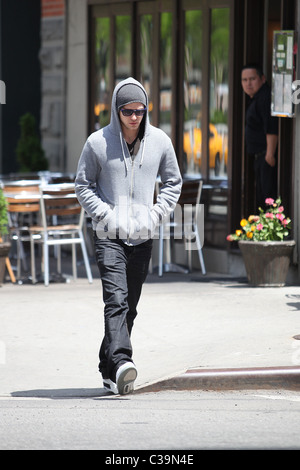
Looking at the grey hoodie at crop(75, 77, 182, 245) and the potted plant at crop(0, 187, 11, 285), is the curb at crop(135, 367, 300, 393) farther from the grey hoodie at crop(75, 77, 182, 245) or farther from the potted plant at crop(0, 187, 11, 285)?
the potted plant at crop(0, 187, 11, 285)

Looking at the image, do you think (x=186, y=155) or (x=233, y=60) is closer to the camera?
(x=233, y=60)

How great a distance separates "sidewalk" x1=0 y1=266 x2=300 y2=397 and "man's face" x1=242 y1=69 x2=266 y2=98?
2015 millimetres

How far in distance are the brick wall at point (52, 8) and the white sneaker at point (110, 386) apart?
8.83 m

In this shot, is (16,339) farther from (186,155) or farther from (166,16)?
(166,16)

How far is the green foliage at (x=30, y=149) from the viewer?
15.1m

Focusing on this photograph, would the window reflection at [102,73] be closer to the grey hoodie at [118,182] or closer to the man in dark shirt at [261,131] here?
the man in dark shirt at [261,131]

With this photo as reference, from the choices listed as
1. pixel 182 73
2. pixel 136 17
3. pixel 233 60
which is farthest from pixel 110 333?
pixel 136 17

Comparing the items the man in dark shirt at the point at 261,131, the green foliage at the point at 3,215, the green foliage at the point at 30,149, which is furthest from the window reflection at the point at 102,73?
the green foliage at the point at 3,215

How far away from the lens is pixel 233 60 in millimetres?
12008

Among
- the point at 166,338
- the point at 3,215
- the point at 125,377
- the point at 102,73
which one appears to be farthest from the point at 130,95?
the point at 102,73

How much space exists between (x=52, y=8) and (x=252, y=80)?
15.1ft

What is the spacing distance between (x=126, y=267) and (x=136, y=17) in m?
7.37

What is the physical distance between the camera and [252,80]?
37.7ft

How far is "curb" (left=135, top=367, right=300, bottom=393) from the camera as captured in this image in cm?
722
